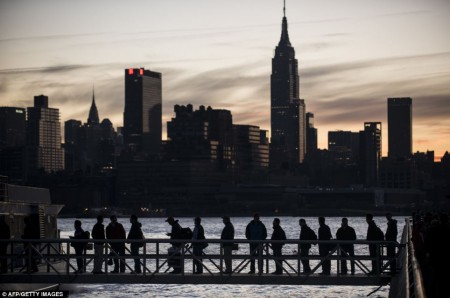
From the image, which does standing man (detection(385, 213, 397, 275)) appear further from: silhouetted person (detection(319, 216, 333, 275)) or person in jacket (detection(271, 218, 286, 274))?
person in jacket (detection(271, 218, 286, 274))

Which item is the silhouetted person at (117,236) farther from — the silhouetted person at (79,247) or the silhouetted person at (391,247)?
the silhouetted person at (391,247)

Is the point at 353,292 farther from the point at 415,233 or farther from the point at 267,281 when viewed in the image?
the point at 415,233

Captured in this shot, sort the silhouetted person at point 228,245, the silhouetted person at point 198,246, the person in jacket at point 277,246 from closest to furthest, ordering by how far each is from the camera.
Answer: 1. the person in jacket at point 277,246
2. the silhouetted person at point 228,245
3. the silhouetted person at point 198,246

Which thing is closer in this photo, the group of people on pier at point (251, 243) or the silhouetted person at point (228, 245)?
the group of people on pier at point (251, 243)

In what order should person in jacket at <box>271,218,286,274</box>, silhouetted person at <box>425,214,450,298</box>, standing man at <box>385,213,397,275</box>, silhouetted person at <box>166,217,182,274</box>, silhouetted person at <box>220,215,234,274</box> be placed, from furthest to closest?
silhouetted person at <box>166,217,182,274</box>, silhouetted person at <box>220,215,234,274</box>, person in jacket at <box>271,218,286,274</box>, standing man at <box>385,213,397,275</box>, silhouetted person at <box>425,214,450,298</box>

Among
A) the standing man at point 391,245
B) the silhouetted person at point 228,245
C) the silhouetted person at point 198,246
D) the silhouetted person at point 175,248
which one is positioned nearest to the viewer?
the standing man at point 391,245

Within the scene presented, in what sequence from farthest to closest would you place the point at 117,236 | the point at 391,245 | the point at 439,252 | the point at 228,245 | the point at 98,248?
the point at 117,236 < the point at 98,248 < the point at 228,245 < the point at 391,245 < the point at 439,252

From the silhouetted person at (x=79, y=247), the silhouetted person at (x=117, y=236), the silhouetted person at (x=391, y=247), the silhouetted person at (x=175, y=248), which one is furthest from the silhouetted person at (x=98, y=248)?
the silhouetted person at (x=391, y=247)

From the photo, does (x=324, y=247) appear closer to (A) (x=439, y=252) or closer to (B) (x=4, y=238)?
(A) (x=439, y=252)

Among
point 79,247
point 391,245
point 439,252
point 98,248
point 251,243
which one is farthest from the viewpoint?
point 79,247

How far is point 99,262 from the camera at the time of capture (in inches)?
1258

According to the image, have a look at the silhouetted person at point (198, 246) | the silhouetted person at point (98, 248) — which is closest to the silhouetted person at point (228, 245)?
the silhouetted person at point (198, 246)

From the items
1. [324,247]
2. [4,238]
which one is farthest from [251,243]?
[4,238]

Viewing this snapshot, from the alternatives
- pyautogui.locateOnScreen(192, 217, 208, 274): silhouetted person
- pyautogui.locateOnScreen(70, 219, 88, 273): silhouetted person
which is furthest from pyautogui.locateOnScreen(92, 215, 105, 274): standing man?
pyautogui.locateOnScreen(192, 217, 208, 274): silhouetted person
